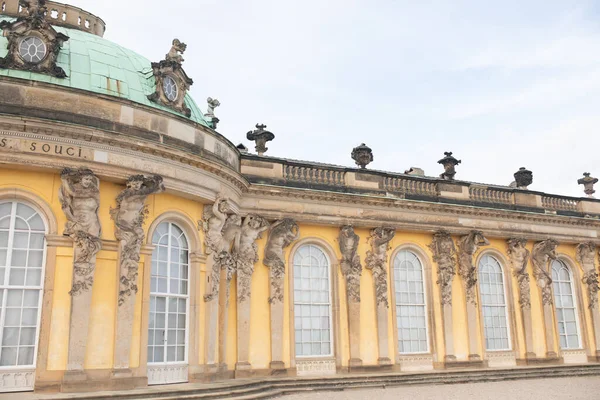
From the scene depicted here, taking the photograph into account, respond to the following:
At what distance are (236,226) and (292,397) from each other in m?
4.66

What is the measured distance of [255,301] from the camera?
1692 centimetres

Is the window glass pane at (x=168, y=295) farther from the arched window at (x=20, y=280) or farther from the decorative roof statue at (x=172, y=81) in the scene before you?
the decorative roof statue at (x=172, y=81)

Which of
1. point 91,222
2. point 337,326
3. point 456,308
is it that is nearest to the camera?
point 91,222

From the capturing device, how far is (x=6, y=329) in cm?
1196

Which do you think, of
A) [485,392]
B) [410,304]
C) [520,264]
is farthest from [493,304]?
[485,392]

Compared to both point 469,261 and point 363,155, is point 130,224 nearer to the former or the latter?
point 363,155

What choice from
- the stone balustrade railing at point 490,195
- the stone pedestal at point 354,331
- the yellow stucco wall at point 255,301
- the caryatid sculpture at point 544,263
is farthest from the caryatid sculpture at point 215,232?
the caryatid sculpture at point 544,263

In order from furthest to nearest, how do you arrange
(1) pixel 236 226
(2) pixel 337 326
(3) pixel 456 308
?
(3) pixel 456 308 → (2) pixel 337 326 → (1) pixel 236 226

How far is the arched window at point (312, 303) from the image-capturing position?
1748 centimetres

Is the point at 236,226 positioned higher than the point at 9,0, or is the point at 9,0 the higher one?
the point at 9,0

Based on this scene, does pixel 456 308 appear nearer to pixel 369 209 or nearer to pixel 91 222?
pixel 369 209

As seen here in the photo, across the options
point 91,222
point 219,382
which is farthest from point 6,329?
point 219,382

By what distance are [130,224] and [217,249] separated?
8.87ft

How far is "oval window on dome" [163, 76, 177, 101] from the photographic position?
1521cm
